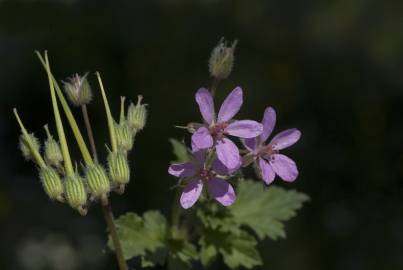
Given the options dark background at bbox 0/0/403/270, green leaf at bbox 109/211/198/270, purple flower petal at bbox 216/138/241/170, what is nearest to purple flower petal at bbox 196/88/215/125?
purple flower petal at bbox 216/138/241/170

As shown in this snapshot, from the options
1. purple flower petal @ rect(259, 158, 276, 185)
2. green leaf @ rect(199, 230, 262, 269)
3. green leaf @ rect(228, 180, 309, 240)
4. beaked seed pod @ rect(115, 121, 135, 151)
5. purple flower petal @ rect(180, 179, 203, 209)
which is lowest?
green leaf @ rect(199, 230, 262, 269)

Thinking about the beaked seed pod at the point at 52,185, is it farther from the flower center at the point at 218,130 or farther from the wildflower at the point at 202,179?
the flower center at the point at 218,130

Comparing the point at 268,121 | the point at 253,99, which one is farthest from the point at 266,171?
the point at 253,99

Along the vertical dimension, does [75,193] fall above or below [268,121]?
below

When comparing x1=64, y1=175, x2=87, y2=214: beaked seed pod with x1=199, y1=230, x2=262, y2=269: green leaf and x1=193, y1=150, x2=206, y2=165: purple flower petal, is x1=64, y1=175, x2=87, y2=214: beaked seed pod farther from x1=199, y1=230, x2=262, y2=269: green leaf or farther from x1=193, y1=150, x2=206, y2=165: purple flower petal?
x1=199, y1=230, x2=262, y2=269: green leaf

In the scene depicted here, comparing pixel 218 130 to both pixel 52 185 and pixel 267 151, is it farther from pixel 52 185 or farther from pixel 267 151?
pixel 52 185

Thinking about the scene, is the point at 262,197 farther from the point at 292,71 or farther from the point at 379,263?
the point at 292,71

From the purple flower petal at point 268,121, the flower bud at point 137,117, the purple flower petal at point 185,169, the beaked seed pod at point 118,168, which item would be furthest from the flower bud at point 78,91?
the purple flower petal at point 268,121
